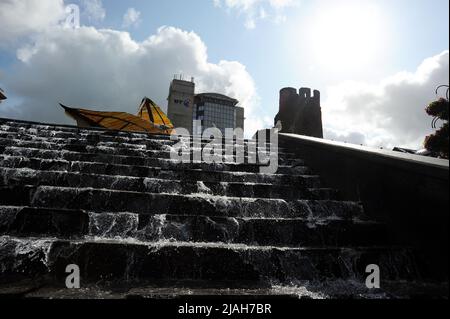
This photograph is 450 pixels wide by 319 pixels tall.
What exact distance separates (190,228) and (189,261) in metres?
0.54

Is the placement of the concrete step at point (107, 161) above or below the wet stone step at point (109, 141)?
below

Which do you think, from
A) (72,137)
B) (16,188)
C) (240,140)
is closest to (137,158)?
(16,188)

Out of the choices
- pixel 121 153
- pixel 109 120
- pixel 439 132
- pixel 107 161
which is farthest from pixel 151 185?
pixel 109 120

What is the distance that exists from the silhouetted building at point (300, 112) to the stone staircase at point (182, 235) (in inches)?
712

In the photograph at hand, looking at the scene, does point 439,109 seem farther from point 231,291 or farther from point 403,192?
point 231,291

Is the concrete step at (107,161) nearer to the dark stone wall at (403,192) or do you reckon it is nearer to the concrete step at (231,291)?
the dark stone wall at (403,192)

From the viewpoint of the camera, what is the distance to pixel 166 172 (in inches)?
179

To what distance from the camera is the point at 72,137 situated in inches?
251

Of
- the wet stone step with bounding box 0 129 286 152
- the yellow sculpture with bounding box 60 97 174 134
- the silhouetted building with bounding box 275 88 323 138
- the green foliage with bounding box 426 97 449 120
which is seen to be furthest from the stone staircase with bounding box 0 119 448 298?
the silhouetted building with bounding box 275 88 323 138

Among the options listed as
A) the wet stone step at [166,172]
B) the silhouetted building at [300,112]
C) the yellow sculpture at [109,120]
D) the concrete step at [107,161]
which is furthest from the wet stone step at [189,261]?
the silhouetted building at [300,112]

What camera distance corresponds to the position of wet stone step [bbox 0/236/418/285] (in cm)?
249

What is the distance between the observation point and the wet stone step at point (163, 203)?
3361 millimetres
